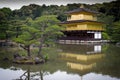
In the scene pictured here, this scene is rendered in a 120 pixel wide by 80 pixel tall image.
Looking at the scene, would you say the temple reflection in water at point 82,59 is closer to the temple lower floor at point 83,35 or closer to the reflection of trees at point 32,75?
the reflection of trees at point 32,75

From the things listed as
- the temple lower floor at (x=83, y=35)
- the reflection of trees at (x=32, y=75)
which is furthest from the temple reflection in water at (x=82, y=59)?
the temple lower floor at (x=83, y=35)

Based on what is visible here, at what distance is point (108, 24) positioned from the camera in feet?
46.0

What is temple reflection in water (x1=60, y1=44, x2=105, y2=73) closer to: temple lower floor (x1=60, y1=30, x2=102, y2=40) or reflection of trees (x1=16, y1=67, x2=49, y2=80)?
reflection of trees (x1=16, y1=67, x2=49, y2=80)

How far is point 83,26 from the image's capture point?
12469 mm

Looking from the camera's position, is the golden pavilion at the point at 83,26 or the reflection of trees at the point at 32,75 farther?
the golden pavilion at the point at 83,26

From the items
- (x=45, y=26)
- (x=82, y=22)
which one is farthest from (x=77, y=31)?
(x=45, y=26)

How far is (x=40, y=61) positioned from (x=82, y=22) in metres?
7.67

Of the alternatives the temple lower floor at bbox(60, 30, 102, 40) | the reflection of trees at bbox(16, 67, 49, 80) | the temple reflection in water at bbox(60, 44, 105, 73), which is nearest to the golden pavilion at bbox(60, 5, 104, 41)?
the temple lower floor at bbox(60, 30, 102, 40)

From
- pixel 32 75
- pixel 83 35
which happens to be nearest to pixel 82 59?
pixel 32 75

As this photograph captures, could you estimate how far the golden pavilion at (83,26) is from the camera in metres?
12.4

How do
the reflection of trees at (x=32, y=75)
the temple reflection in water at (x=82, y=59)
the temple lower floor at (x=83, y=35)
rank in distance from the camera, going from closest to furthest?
1. the reflection of trees at (x=32, y=75)
2. the temple reflection in water at (x=82, y=59)
3. the temple lower floor at (x=83, y=35)

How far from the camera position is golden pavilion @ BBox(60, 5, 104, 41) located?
12398 mm

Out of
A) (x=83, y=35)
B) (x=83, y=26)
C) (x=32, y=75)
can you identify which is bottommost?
(x=83, y=35)

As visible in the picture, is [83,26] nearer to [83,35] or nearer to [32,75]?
[83,35]
